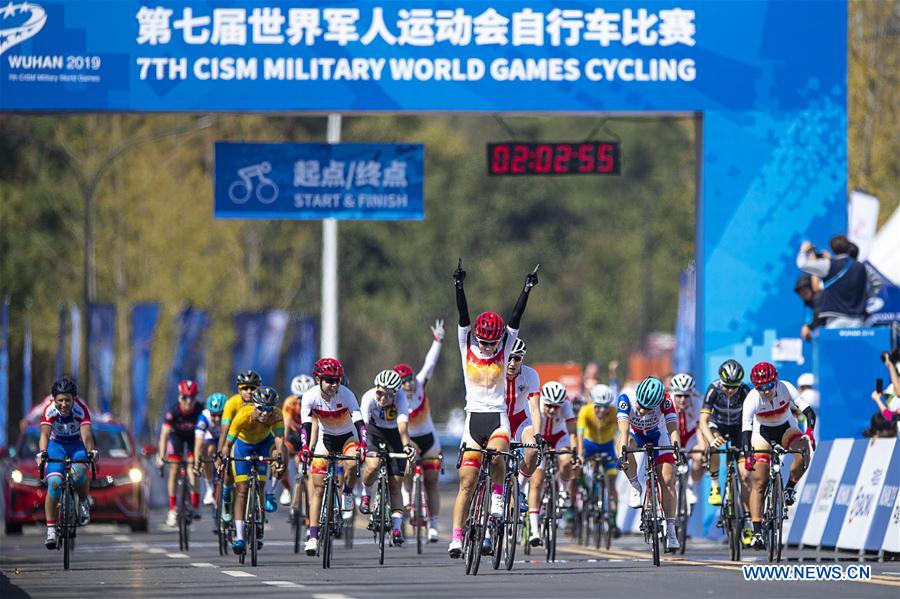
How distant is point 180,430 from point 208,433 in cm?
152

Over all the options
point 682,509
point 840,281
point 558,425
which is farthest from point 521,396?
point 840,281

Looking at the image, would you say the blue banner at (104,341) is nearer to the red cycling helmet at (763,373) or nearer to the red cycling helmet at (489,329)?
the red cycling helmet at (763,373)

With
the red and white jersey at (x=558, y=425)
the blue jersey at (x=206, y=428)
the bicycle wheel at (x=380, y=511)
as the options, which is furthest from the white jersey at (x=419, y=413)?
the bicycle wheel at (x=380, y=511)

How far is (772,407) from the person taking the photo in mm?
20469

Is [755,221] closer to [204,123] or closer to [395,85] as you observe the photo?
[395,85]

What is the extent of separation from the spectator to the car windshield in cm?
1052

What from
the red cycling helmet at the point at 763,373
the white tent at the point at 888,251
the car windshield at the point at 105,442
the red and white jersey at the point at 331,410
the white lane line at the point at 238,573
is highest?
the white tent at the point at 888,251

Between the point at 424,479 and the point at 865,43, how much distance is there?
69.0ft

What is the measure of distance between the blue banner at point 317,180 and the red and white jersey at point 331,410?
25.5 feet

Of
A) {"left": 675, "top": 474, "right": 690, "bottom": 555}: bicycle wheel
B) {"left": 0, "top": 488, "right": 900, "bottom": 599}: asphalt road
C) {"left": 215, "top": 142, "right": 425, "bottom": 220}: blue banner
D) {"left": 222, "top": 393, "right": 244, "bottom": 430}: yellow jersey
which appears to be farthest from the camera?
{"left": 215, "top": 142, "right": 425, "bottom": 220}: blue banner

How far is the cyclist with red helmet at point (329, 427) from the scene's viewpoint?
Answer: 2022 centimetres

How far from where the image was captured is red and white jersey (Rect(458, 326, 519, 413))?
1798 centimetres

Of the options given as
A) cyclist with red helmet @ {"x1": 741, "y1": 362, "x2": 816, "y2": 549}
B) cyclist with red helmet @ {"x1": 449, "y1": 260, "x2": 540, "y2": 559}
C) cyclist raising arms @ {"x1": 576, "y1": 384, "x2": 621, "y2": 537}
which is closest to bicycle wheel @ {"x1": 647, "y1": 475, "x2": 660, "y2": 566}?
cyclist with red helmet @ {"x1": 741, "y1": 362, "x2": 816, "y2": 549}

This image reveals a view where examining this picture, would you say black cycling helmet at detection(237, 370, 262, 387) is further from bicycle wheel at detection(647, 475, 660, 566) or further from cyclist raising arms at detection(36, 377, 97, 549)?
bicycle wheel at detection(647, 475, 660, 566)
